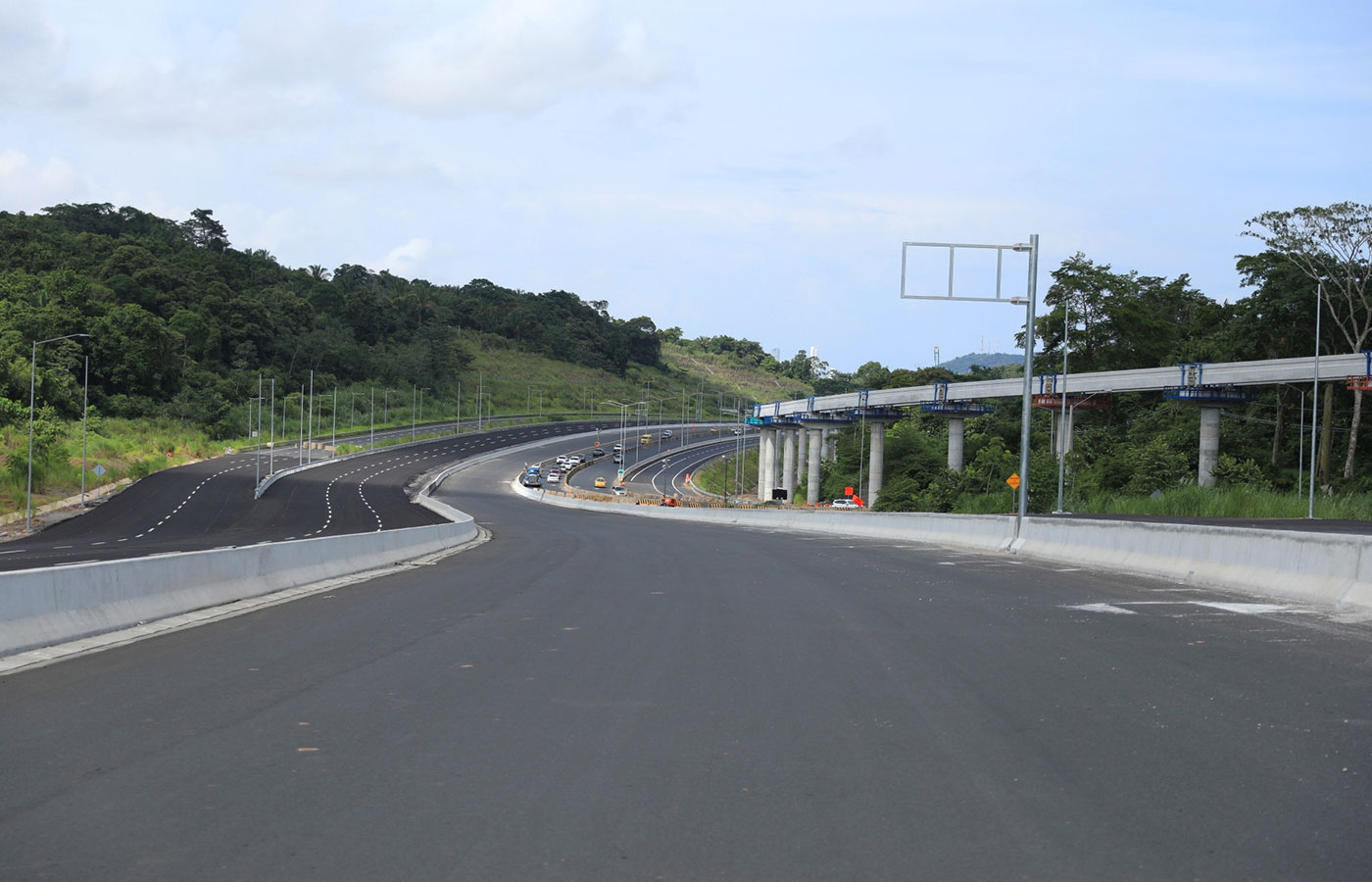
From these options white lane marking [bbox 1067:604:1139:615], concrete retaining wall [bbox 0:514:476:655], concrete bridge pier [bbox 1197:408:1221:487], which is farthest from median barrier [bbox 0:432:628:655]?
concrete bridge pier [bbox 1197:408:1221:487]

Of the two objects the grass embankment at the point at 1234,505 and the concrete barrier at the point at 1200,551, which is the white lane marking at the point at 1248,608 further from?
the grass embankment at the point at 1234,505

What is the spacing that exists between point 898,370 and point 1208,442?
303 ft

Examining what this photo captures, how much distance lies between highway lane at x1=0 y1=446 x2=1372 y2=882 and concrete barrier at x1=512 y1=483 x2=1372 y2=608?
1497mm

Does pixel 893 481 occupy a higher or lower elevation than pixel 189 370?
lower

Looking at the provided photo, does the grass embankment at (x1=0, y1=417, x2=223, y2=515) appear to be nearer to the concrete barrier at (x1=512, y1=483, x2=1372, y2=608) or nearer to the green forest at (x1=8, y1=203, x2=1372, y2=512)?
the green forest at (x1=8, y1=203, x2=1372, y2=512)

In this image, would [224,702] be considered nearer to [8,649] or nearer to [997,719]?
[8,649]

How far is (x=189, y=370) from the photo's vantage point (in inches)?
5507

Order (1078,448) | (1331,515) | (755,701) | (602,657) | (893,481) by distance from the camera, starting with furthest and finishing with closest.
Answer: (893,481) < (1078,448) < (1331,515) < (602,657) < (755,701)

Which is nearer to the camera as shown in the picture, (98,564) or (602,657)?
(602,657)

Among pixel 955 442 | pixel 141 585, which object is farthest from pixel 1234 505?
pixel 141 585

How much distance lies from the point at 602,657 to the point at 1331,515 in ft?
128

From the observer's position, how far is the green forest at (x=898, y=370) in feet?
224

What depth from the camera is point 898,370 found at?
156875mm

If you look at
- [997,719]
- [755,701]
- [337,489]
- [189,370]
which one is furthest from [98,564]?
[189,370]
